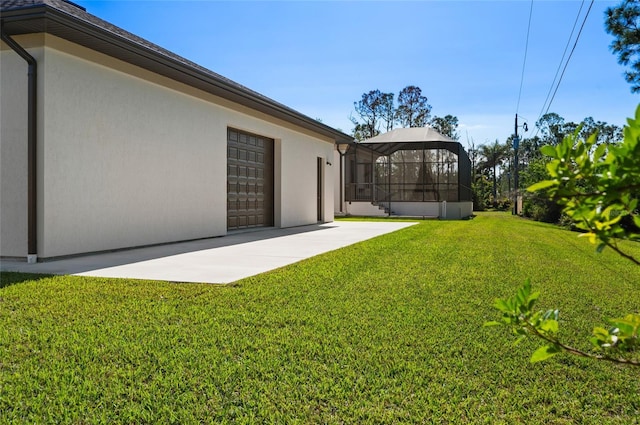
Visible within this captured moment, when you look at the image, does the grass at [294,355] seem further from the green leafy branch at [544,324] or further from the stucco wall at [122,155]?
the stucco wall at [122,155]

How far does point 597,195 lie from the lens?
3.49 feet

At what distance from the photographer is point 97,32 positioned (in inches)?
279

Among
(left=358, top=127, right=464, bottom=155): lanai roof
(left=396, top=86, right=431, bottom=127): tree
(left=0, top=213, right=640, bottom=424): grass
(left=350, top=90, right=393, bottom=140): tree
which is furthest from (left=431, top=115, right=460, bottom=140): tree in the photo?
Answer: (left=0, top=213, right=640, bottom=424): grass

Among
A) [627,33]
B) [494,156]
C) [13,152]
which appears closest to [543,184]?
[13,152]

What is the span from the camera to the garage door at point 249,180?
1277 centimetres

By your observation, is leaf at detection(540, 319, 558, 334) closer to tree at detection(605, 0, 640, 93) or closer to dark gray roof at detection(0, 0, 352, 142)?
dark gray roof at detection(0, 0, 352, 142)

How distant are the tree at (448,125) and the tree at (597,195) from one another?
51.9m

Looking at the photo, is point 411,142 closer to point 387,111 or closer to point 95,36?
point 95,36

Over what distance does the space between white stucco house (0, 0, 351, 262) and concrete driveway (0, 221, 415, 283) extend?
0.50 metres

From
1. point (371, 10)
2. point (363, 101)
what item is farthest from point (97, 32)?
point (363, 101)

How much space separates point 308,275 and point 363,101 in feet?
142

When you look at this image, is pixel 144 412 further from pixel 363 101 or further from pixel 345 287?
pixel 363 101

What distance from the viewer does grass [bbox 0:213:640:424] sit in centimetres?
244

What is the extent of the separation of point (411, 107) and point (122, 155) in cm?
4272
